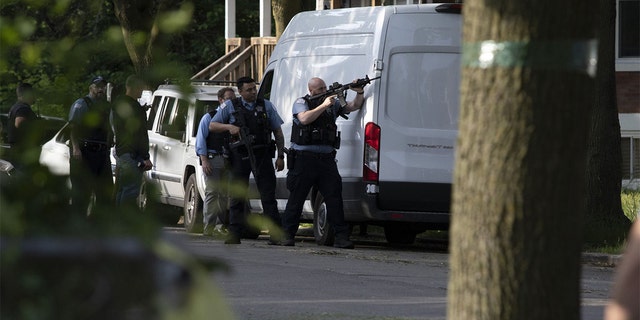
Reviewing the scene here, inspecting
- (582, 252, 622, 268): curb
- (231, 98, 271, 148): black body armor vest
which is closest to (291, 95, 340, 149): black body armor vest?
(231, 98, 271, 148): black body armor vest

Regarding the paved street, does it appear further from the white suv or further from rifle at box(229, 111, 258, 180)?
the white suv

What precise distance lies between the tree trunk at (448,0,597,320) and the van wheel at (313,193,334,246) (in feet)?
35.7

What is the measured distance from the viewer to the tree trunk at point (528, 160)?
4859 mm

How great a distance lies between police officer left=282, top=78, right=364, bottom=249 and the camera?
15188 millimetres

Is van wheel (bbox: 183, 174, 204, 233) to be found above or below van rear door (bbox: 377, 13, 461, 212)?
below

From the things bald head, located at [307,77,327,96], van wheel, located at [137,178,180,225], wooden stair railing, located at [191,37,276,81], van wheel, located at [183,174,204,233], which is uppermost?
wooden stair railing, located at [191,37,276,81]

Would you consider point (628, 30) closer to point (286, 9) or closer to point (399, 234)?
point (286, 9)

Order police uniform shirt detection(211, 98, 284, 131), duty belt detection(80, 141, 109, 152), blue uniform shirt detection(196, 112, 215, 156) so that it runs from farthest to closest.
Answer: blue uniform shirt detection(196, 112, 215, 156) → police uniform shirt detection(211, 98, 284, 131) → duty belt detection(80, 141, 109, 152)

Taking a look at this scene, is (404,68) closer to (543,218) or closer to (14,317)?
(543,218)

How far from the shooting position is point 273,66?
17703mm

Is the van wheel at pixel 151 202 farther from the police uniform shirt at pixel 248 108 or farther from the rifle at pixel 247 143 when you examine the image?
the police uniform shirt at pixel 248 108

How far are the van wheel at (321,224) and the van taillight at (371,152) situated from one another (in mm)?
712

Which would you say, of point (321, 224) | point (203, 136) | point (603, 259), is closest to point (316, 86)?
point (321, 224)

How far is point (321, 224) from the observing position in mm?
16109
